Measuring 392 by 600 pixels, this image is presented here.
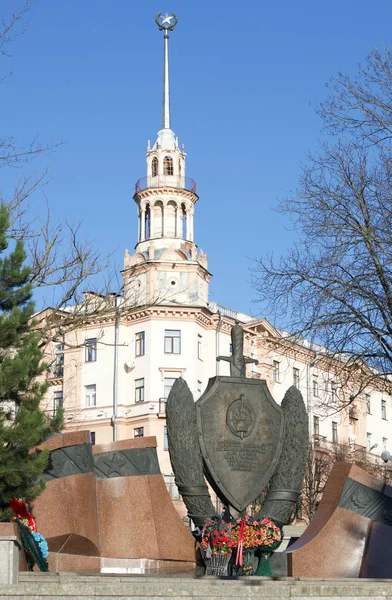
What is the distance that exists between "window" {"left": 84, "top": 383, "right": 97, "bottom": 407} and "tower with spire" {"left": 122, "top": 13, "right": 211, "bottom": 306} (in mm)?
5232

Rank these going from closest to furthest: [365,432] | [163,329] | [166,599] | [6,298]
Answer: [166,599], [6,298], [163,329], [365,432]

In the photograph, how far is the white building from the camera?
50.5 meters

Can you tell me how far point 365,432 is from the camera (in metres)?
61.0

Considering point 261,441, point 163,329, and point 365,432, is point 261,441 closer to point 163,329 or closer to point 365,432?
point 163,329

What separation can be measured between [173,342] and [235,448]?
35.8 meters

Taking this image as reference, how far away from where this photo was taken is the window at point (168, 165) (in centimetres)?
5625

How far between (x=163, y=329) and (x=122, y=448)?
1350 inches

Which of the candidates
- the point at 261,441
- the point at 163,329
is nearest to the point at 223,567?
the point at 261,441

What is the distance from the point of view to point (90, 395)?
52469mm

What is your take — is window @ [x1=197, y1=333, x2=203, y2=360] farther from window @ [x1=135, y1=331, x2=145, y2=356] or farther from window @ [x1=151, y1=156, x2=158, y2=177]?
window @ [x1=151, y1=156, x2=158, y2=177]

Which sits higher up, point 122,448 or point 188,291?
point 188,291

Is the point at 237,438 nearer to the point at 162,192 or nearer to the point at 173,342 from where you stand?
the point at 173,342

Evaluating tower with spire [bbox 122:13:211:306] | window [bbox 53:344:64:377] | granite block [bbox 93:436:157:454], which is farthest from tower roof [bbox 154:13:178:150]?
granite block [bbox 93:436:157:454]

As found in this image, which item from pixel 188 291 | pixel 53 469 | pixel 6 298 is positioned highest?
pixel 188 291
